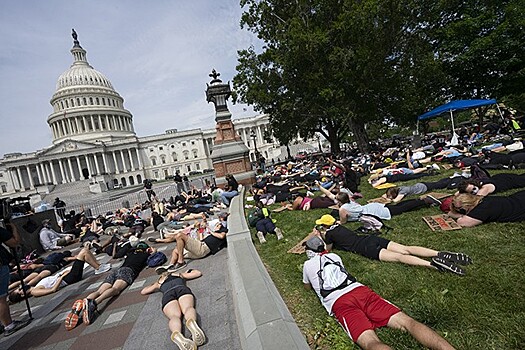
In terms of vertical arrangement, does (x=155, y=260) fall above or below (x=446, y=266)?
below

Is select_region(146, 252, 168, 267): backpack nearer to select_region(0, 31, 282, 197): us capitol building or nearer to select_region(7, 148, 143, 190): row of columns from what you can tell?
select_region(0, 31, 282, 197): us capitol building

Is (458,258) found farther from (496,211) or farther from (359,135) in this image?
(359,135)

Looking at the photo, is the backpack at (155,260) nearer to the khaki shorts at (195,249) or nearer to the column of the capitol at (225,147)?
the khaki shorts at (195,249)

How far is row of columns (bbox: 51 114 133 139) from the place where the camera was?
265 feet

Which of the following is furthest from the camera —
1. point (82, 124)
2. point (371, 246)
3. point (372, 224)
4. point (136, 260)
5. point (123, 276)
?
point (82, 124)

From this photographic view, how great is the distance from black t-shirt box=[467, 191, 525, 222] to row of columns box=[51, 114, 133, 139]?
95943 millimetres

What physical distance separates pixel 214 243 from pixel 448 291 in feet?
16.0

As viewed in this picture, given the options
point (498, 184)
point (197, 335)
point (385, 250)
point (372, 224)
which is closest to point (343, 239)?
point (385, 250)

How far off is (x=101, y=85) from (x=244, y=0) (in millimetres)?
83718

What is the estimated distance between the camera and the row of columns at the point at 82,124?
80625mm

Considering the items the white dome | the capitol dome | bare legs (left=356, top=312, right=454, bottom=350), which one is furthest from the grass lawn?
the white dome

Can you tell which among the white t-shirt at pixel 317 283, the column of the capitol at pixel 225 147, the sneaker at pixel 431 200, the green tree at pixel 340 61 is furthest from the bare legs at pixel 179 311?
the green tree at pixel 340 61

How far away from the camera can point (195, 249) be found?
6262 millimetres

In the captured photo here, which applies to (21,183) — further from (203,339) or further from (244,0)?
(203,339)
